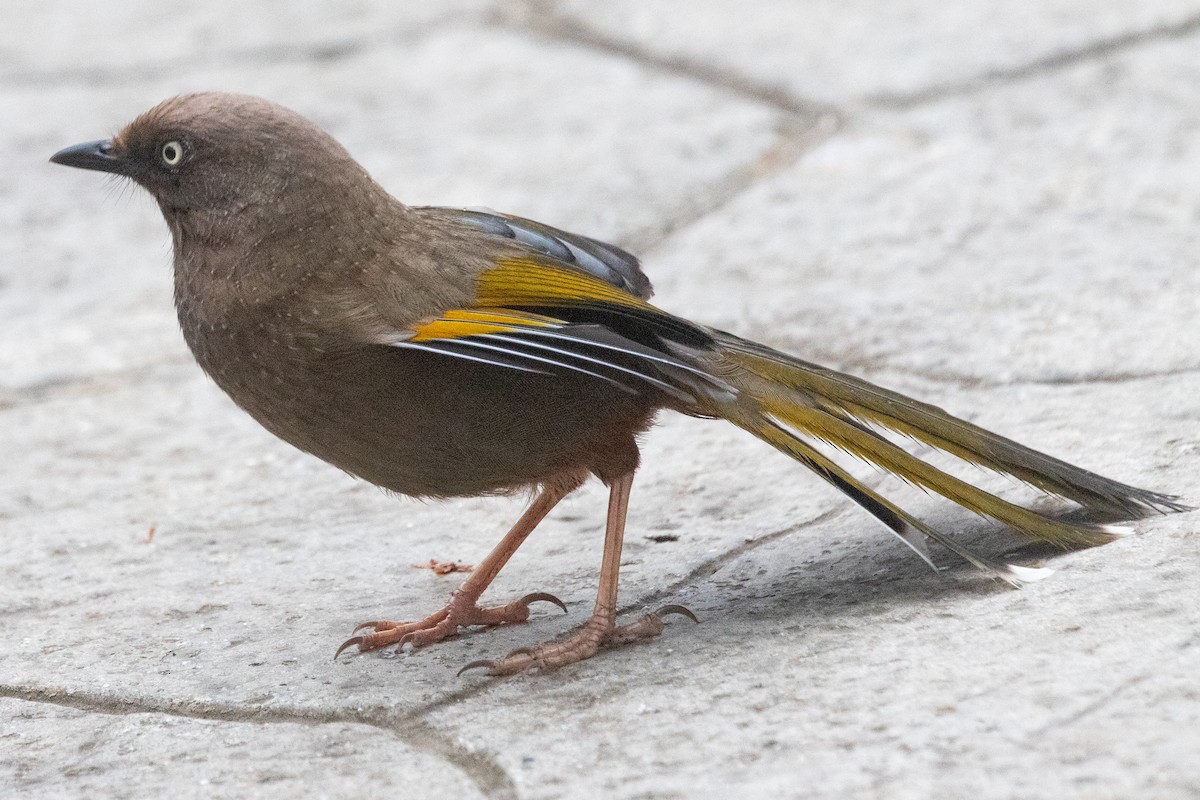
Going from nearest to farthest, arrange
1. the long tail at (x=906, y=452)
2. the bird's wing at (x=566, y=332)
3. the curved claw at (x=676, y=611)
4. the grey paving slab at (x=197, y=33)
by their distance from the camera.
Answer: the bird's wing at (x=566, y=332) < the long tail at (x=906, y=452) < the curved claw at (x=676, y=611) < the grey paving slab at (x=197, y=33)

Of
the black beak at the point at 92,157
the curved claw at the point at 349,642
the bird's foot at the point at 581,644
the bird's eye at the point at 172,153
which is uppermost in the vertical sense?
the bird's eye at the point at 172,153

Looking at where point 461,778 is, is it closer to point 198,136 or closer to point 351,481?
point 198,136

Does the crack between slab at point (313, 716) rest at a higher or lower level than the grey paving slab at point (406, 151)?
lower

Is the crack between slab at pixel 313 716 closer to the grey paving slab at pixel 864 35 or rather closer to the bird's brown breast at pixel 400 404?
the bird's brown breast at pixel 400 404

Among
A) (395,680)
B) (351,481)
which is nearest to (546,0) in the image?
(351,481)

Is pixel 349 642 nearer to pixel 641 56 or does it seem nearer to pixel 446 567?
pixel 446 567

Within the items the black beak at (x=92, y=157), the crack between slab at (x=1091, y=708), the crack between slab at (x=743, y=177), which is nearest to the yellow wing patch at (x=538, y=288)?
the black beak at (x=92, y=157)

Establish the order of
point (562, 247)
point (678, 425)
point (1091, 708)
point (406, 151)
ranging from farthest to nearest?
1. point (406, 151)
2. point (678, 425)
3. point (562, 247)
4. point (1091, 708)

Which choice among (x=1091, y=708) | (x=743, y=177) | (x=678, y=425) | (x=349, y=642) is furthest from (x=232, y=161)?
(x=743, y=177)
